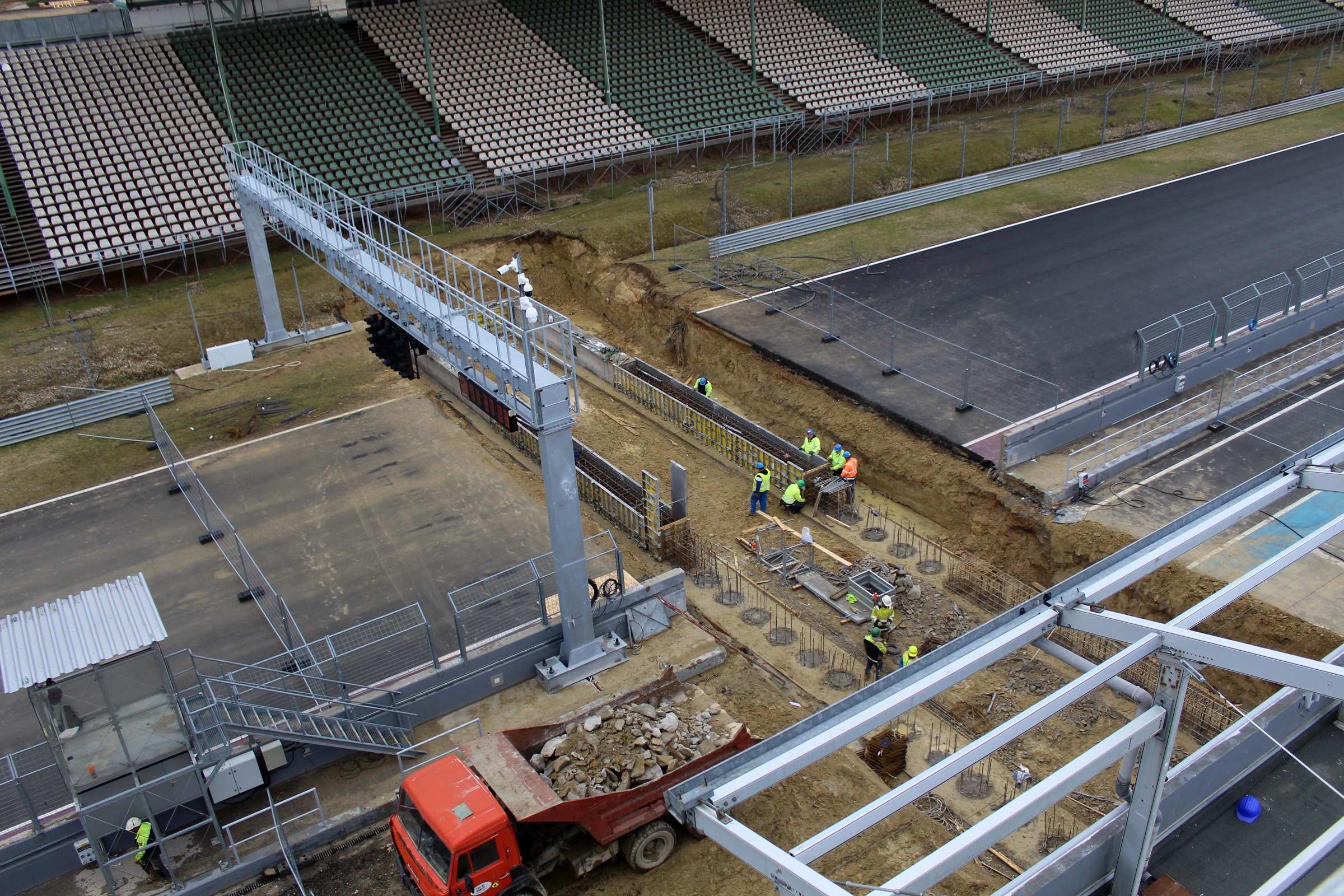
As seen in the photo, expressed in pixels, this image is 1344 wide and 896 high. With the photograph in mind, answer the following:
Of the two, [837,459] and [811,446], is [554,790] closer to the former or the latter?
[837,459]

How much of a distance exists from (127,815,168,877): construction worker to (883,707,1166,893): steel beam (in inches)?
386

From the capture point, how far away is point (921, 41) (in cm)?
5066

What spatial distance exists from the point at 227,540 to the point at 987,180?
31.4 meters

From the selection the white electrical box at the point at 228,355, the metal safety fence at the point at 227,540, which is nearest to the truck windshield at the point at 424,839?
the metal safety fence at the point at 227,540

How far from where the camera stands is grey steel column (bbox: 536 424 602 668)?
14352 mm

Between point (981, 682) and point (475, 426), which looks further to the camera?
point (475, 426)

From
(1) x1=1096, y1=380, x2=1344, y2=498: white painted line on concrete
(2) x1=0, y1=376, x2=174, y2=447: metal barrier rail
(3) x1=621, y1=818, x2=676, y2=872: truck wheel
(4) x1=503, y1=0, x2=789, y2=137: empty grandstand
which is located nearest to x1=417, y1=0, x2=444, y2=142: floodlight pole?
(4) x1=503, y1=0, x2=789, y2=137: empty grandstand

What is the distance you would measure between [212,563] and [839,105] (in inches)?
1343

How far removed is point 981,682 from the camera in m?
18.0

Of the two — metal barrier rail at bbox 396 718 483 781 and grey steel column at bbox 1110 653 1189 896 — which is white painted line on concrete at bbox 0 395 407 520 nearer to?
metal barrier rail at bbox 396 718 483 781

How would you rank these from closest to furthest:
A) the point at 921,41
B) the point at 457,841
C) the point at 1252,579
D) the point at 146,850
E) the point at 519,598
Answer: the point at 1252,579 < the point at 457,841 < the point at 146,850 < the point at 519,598 < the point at 921,41

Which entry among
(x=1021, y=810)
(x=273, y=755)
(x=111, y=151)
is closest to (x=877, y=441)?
(x=273, y=755)

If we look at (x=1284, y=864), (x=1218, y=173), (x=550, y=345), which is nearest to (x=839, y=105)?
(x=1218, y=173)

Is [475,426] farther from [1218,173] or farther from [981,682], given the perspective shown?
[1218,173]
